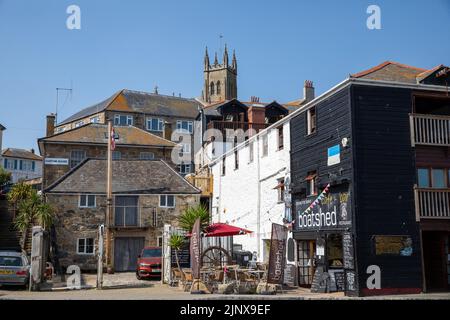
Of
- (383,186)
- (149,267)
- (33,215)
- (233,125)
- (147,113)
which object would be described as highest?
(147,113)

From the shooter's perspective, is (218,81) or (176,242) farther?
(218,81)

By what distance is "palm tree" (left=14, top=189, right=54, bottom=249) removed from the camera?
29.0m

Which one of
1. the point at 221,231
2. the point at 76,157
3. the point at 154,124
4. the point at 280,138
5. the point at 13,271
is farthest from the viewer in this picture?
the point at 154,124

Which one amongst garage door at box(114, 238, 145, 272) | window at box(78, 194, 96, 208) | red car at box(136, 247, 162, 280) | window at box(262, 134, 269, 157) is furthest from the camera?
window at box(78, 194, 96, 208)

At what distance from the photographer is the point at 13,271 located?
19359 millimetres

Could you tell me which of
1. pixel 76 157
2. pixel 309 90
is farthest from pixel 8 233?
pixel 309 90

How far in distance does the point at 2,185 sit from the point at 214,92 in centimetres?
6348

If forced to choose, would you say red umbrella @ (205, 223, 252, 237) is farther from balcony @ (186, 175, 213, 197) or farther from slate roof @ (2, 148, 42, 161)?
slate roof @ (2, 148, 42, 161)

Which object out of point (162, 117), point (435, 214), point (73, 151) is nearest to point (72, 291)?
point (435, 214)

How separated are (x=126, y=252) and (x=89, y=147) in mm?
12957

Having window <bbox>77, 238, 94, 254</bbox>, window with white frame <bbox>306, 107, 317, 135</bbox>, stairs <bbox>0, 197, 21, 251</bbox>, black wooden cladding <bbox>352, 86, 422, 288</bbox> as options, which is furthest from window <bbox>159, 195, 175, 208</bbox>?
black wooden cladding <bbox>352, 86, 422, 288</bbox>

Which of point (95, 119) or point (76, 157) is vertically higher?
point (95, 119)

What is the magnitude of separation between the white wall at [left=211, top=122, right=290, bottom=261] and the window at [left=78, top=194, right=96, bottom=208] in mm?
7957

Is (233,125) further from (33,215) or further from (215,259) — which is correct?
(215,259)
